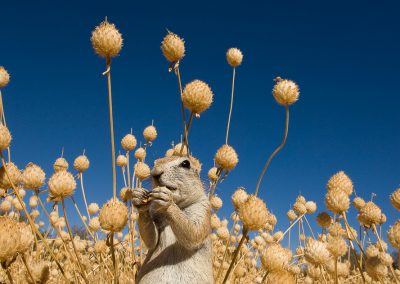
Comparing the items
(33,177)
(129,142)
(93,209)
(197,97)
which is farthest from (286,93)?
(93,209)

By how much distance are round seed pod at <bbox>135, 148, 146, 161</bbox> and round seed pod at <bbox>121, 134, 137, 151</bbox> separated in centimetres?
11

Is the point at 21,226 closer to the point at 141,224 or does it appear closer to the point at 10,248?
the point at 10,248

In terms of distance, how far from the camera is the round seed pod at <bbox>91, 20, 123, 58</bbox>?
2.29 metres

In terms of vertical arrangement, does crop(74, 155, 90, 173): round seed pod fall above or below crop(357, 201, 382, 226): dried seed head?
above

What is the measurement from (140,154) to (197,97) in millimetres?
2025

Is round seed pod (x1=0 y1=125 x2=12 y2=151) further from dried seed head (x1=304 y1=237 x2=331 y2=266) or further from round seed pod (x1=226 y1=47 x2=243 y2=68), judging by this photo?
round seed pod (x1=226 y1=47 x2=243 y2=68)

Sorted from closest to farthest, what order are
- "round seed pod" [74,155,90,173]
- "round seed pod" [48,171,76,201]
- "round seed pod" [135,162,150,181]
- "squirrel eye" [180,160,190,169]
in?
"round seed pod" [48,171,76,201] → "squirrel eye" [180,160,190,169] → "round seed pod" [135,162,150,181] → "round seed pod" [74,155,90,173]

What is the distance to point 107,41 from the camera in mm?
2285

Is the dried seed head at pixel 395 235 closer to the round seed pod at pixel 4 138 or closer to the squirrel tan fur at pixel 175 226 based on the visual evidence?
the squirrel tan fur at pixel 175 226

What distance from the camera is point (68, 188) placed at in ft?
7.41

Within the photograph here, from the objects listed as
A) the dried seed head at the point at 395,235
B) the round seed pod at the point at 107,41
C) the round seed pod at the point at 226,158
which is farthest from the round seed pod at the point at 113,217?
the dried seed head at the point at 395,235

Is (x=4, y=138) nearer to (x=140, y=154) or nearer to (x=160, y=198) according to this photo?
(x=160, y=198)

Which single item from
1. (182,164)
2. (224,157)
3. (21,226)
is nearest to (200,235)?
(182,164)

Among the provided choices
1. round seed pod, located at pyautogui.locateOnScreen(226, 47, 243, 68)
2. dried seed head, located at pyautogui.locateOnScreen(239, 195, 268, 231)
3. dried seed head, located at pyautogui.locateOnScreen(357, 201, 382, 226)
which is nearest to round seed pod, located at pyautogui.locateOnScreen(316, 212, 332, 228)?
dried seed head, located at pyautogui.locateOnScreen(357, 201, 382, 226)
